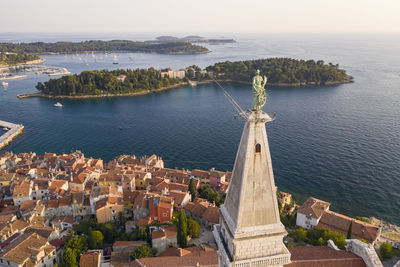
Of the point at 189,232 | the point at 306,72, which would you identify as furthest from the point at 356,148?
the point at 306,72

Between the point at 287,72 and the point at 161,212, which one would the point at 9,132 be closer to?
the point at 161,212

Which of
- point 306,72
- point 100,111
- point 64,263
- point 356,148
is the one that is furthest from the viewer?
point 306,72

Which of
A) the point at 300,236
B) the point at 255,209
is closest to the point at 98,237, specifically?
the point at 300,236

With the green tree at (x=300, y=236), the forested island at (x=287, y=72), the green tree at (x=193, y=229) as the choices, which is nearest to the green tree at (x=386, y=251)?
the green tree at (x=300, y=236)

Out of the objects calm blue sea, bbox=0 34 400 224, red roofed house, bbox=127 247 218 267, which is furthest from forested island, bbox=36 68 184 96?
red roofed house, bbox=127 247 218 267

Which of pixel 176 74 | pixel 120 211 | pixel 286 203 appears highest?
pixel 176 74

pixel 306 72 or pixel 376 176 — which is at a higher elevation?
pixel 306 72

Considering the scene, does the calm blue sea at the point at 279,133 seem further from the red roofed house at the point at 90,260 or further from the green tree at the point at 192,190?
the red roofed house at the point at 90,260

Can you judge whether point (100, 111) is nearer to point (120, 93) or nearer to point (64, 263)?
point (120, 93)
